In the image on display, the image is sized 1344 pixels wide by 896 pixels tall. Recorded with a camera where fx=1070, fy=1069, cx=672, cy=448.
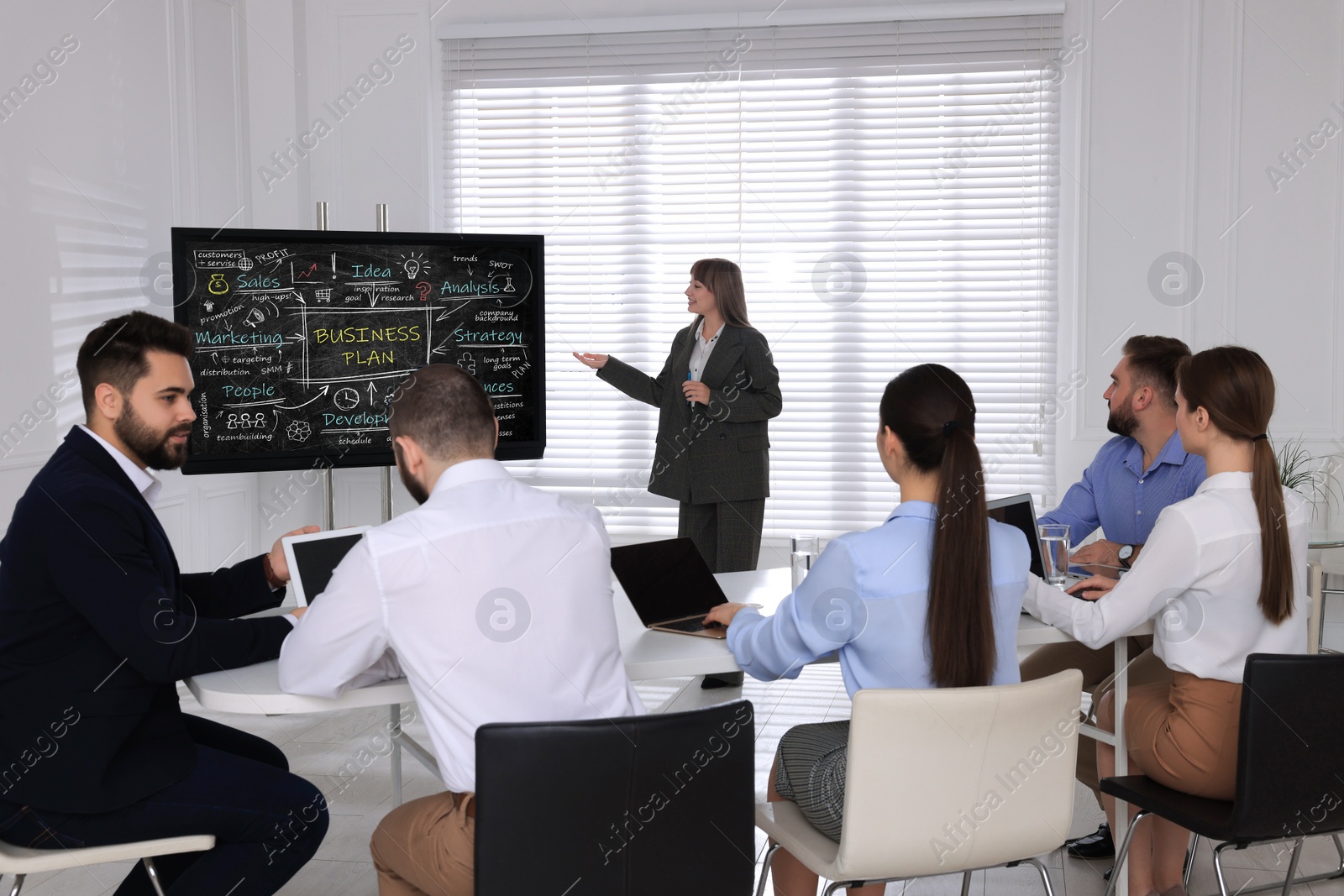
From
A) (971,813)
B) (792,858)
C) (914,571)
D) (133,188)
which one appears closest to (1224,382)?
(914,571)

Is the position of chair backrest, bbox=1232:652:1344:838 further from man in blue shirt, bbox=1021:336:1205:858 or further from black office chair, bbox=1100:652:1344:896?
man in blue shirt, bbox=1021:336:1205:858

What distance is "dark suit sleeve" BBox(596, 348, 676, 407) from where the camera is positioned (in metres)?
4.27

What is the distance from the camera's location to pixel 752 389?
13.4 ft

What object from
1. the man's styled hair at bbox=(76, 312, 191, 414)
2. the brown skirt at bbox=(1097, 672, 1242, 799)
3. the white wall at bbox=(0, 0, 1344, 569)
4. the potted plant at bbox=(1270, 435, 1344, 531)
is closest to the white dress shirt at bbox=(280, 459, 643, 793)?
the man's styled hair at bbox=(76, 312, 191, 414)

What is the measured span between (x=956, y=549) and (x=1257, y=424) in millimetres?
808

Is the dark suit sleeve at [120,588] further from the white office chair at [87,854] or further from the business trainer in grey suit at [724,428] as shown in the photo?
the business trainer in grey suit at [724,428]

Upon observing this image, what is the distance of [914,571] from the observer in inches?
70.2

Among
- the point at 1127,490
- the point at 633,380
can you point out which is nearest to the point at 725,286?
the point at 633,380

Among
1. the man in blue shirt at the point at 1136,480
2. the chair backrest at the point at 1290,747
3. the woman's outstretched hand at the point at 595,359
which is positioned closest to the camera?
the chair backrest at the point at 1290,747

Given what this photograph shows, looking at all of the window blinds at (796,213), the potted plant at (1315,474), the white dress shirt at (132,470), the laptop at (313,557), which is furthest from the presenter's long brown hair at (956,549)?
the potted plant at (1315,474)

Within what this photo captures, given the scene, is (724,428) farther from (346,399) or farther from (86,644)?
(86,644)

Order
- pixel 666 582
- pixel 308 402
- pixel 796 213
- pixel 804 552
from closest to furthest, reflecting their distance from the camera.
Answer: pixel 666 582 → pixel 804 552 → pixel 308 402 → pixel 796 213

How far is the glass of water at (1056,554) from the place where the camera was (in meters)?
2.49

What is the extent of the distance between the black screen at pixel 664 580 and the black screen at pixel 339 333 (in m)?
1.73
